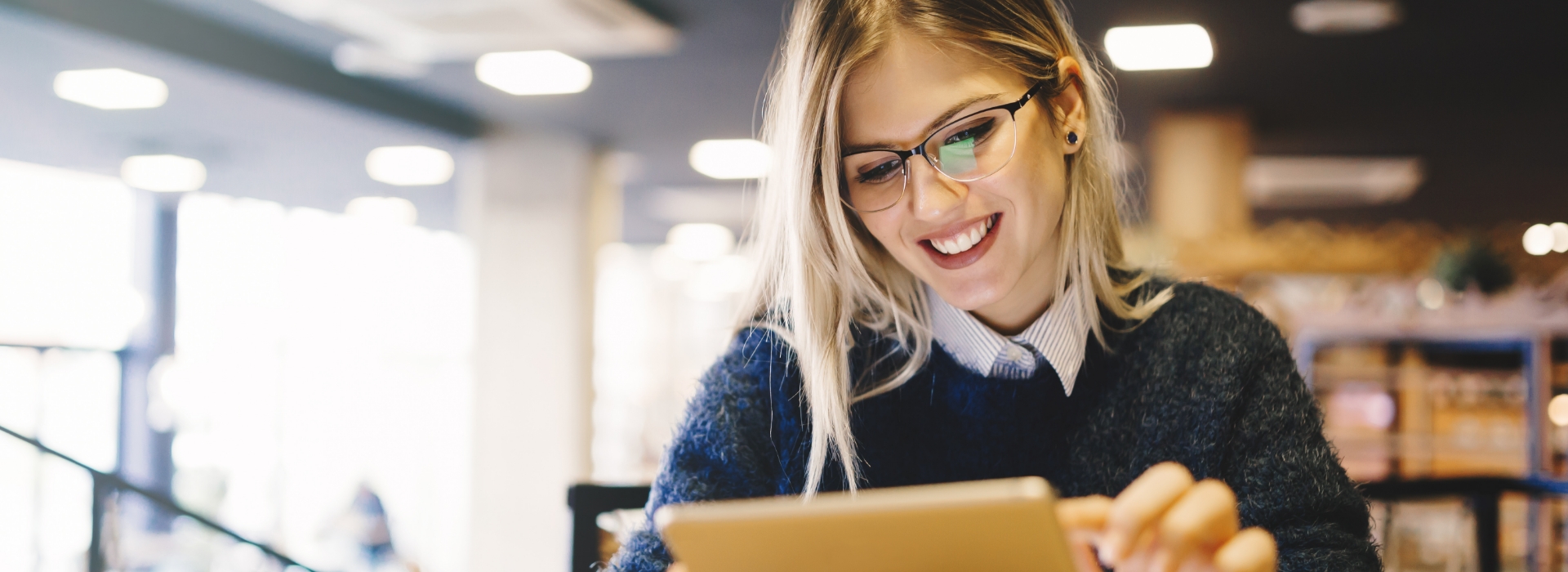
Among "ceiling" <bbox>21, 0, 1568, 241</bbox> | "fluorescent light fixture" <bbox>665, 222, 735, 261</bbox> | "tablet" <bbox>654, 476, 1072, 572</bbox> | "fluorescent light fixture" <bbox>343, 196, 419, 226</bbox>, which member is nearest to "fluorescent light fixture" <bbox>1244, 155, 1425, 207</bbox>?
"ceiling" <bbox>21, 0, 1568, 241</bbox>

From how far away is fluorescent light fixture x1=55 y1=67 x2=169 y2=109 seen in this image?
4.95 meters

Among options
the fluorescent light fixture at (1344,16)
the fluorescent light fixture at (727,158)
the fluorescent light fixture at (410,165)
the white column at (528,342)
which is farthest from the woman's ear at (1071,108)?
the fluorescent light fixture at (410,165)

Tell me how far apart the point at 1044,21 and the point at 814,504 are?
0.79 m

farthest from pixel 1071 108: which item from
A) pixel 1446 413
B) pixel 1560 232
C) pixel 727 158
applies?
pixel 1560 232

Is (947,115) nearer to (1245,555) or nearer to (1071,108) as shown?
(1071,108)

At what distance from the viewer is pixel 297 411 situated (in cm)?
969

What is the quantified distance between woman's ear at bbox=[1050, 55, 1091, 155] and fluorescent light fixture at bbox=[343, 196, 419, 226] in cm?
886

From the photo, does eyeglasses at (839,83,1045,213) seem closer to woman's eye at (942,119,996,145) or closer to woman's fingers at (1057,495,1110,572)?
woman's eye at (942,119,996,145)

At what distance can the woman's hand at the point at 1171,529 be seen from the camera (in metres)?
0.67

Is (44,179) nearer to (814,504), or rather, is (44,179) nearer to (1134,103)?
(1134,103)

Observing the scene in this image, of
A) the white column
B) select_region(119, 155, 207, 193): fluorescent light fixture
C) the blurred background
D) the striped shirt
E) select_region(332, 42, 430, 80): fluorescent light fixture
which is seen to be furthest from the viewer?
select_region(119, 155, 207, 193): fluorescent light fixture

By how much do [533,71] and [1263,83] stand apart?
345 centimetres

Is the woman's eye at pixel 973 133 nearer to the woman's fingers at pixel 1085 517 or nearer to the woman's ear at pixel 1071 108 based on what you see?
the woman's ear at pixel 1071 108

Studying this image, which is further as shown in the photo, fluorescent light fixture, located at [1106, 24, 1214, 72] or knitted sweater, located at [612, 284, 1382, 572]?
fluorescent light fixture, located at [1106, 24, 1214, 72]
